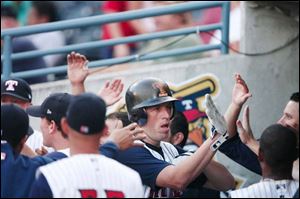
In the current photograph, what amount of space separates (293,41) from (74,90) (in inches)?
154

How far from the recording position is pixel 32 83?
13.7 metres

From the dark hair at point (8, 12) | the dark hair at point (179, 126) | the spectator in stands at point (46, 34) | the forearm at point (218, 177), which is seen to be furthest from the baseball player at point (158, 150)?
the dark hair at point (8, 12)

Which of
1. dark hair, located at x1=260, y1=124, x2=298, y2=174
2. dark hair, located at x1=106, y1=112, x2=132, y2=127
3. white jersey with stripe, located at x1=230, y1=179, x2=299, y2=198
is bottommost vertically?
white jersey with stripe, located at x1=230, y1=179, x2=299, y2=198

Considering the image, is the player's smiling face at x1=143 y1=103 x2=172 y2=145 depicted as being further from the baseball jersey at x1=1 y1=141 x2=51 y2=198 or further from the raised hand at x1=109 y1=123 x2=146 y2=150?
the baseball jersey at x1=1 y1=141 x2=51 y2=198

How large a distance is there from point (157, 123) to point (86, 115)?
5.60 ft

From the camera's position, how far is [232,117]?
9375 mm

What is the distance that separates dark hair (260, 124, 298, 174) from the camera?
8188mm

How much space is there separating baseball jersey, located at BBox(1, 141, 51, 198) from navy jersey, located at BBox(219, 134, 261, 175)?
1.89m

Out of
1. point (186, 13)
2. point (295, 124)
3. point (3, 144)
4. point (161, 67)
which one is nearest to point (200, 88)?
point (161, 67)

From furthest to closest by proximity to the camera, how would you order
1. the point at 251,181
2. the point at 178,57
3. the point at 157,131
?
the point at 178,57
the point at 251,181
the point at 157,131

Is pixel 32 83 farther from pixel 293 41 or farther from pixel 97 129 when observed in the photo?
pixel 97 129

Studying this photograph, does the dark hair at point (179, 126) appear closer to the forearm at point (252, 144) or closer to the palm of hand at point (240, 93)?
the forearm at point (252, 144)

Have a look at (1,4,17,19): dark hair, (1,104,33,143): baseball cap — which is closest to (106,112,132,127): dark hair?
(1,104,33,143): baseball cap

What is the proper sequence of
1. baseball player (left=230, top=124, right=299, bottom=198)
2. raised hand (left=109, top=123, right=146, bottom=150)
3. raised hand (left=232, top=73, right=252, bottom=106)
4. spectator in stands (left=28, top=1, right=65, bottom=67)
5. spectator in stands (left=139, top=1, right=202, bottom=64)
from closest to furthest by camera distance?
baseball player (left=230, top=124, right=299, bottom=198) < raised hand (left=109, top=123, right=146, bottom=150) < raised hand (left=232, top=73, right=252, bottom=106) < spectator in stands (left=139, top=1, right=202, bottom=64) < spectator in stands (left=28, top=1, right=65, bottom=67)
